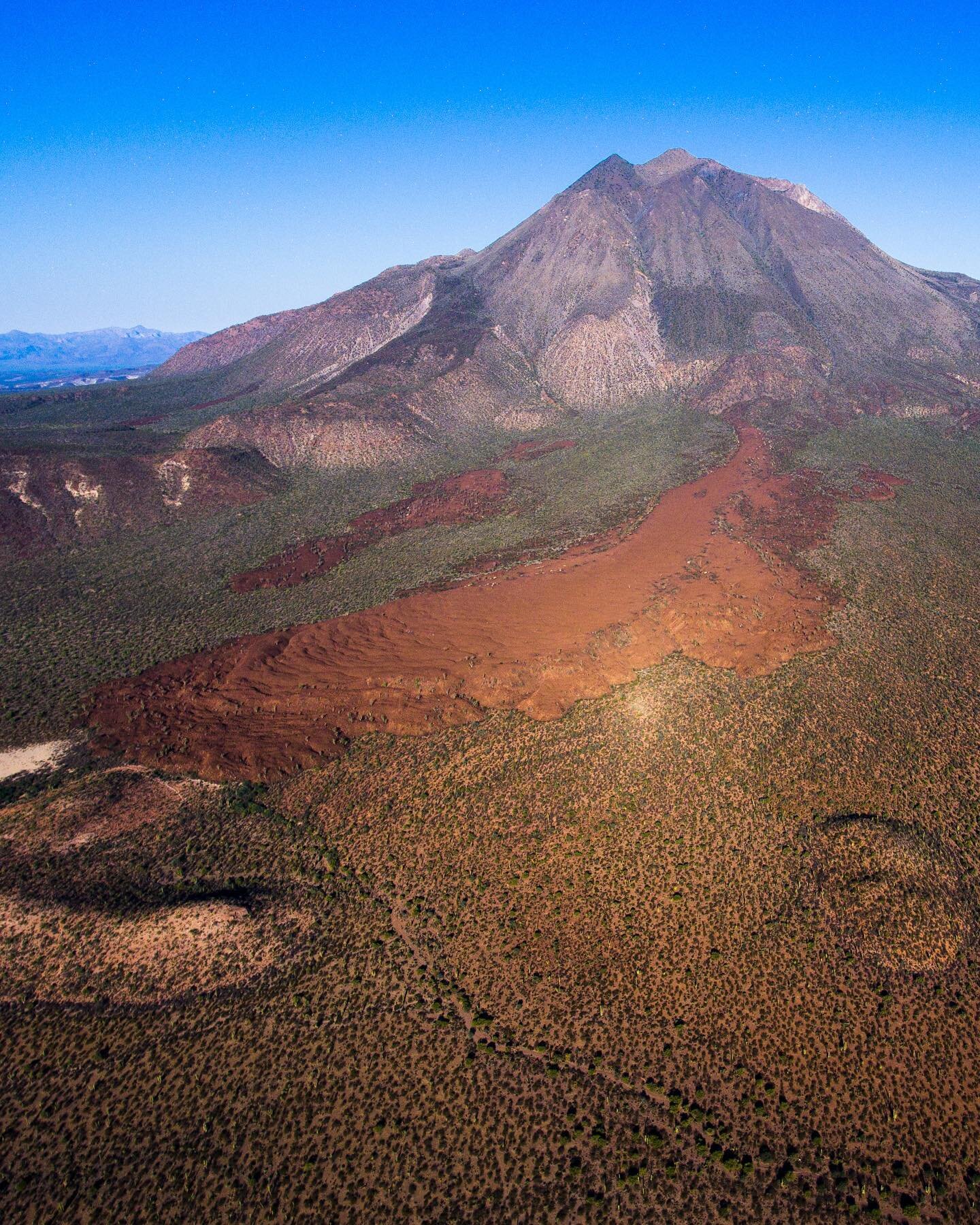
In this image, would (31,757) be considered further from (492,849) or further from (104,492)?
(104,492)

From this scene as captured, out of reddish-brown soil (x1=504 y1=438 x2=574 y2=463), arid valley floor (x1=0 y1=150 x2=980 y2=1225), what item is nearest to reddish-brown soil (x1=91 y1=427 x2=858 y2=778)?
arid valley floor (x1=0 y1=150 x2=980 y2=1225)

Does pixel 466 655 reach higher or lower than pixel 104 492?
lower

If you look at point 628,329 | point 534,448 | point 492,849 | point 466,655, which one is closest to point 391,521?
point 466,655

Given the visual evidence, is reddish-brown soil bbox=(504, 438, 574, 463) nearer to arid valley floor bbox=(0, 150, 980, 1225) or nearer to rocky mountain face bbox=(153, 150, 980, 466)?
rocky mountain face bbox=(153, 150, 980, 466)

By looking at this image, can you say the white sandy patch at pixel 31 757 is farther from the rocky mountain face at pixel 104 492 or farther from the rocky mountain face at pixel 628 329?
the rocky mountain face at pixel 628 329

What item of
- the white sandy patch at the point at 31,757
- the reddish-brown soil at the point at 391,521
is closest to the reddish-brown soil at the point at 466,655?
the white sandy patch at the point at 31,757

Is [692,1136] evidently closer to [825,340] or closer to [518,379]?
[518,379]

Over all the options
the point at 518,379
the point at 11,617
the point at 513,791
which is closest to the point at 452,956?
the point at 513,791

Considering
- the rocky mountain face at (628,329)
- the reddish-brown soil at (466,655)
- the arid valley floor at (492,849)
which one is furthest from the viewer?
the rocky mountain face at (628,329)
